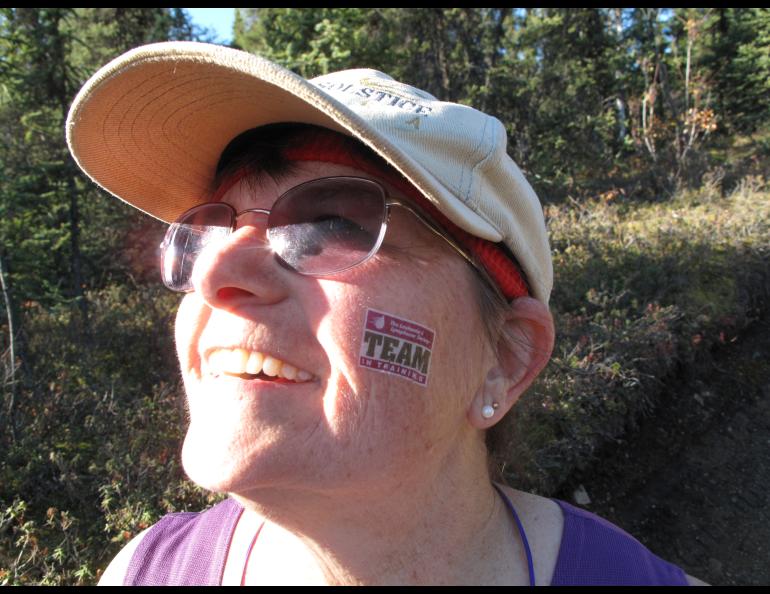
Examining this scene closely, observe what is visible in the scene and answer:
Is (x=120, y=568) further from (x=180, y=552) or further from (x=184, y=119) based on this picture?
(x=184, y=119)

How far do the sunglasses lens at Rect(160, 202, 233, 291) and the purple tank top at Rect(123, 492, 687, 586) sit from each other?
2.34 feet

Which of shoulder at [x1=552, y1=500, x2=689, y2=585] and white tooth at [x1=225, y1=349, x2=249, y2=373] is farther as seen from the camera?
shoulder at [x1=552, y1=500, x2=689, y2=585]

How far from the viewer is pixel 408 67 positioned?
12.4 m

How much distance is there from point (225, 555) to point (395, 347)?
90cm

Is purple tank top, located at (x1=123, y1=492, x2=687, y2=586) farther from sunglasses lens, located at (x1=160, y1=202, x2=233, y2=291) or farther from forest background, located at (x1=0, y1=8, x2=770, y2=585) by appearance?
sunglasses lens, located at (x1=160, y1=202, x2=233, y2=291)

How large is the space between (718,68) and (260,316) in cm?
2458

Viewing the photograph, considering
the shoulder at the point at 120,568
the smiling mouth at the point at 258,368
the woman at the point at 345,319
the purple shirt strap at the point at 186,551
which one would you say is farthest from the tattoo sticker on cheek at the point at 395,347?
the shoulder at the point at 120,568

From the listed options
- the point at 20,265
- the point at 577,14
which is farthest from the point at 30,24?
the point at 577,14

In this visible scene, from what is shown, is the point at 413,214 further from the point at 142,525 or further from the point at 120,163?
the point at 142,525

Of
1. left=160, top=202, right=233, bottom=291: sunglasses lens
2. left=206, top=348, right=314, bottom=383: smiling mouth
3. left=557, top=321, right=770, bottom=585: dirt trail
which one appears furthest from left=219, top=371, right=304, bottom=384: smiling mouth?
left=557, top=321, right=770, bottom=585: dirt trail

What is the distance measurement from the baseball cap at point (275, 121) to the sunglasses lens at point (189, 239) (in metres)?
0.16

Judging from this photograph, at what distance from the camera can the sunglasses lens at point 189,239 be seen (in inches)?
53.9

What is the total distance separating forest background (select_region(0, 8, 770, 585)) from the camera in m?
3.67

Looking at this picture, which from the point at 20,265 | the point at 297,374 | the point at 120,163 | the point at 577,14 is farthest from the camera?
the point at 577,14
